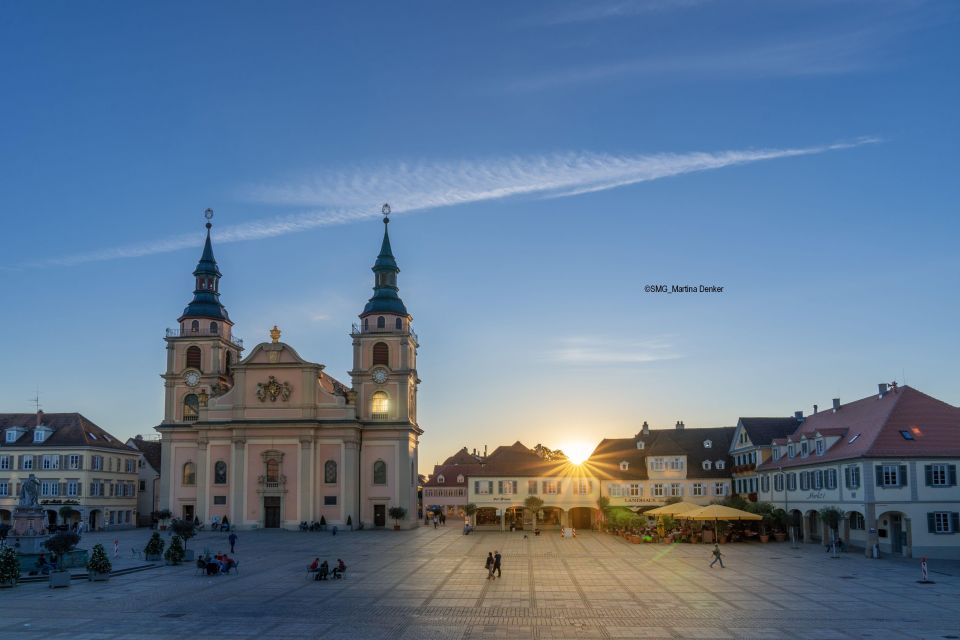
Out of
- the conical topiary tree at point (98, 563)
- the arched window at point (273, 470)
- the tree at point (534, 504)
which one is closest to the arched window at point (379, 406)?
the arched window at point (273, 470)

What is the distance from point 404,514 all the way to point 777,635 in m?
59.6

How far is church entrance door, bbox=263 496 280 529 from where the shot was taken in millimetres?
81000

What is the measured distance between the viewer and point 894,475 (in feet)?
160

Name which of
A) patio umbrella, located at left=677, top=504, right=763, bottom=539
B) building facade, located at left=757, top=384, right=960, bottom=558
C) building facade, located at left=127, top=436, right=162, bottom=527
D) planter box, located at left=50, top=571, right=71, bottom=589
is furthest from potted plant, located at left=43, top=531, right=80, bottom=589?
building facade, located at left=127, top=436, right=162, bottom=527

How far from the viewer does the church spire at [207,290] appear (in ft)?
294

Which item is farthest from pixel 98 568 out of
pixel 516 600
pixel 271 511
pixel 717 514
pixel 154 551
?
pixel 271 511

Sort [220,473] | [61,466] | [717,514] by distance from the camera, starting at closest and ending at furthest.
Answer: [717,514], [61,466], [220,473]

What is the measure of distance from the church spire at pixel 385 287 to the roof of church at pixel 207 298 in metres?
14.2

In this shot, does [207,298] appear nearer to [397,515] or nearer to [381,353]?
[381,353]

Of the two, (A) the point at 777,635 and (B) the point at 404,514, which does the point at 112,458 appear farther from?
(A) the point at 777,635

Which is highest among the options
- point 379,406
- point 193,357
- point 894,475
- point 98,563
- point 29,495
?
point 193,357

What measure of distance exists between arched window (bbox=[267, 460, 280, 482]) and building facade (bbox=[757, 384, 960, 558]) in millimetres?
44937

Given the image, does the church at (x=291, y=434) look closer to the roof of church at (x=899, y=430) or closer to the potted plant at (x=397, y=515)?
the potted plant at (x=397, y=515)

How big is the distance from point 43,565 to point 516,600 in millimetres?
20680
